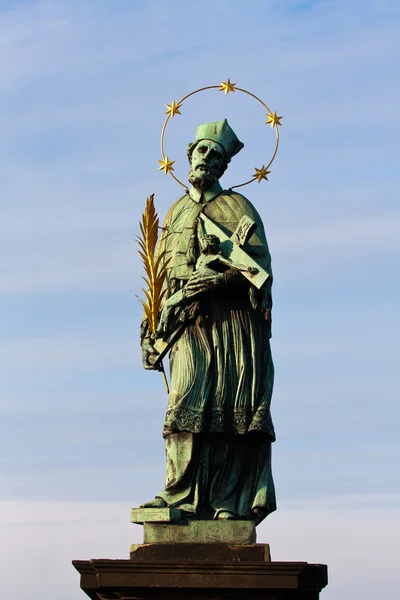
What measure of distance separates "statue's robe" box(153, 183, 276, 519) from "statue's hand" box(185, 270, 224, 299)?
0.09m

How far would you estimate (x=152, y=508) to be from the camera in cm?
1487

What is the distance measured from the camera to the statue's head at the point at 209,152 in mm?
16344

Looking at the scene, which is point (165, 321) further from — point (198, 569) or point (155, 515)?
point (198, 569)

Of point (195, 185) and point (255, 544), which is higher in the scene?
point (195, 185)

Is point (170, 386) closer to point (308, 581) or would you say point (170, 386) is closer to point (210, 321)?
point (210, 321)

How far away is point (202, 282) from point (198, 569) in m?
3.07

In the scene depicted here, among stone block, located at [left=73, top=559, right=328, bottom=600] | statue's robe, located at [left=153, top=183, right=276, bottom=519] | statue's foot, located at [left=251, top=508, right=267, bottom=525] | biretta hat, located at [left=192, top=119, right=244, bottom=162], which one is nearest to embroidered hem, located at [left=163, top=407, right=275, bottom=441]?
statue's robe, located at [left=153, top=183, right=276, bottom=519]

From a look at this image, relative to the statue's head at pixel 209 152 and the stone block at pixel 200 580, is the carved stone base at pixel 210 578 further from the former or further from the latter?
the statue's head at pixel 209 152

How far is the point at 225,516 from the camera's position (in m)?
14.9

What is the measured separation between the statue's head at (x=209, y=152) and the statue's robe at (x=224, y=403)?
0.74 meters

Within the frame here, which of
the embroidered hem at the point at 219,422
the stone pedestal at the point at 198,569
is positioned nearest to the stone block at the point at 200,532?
the stone pedestal at the point at 198,569

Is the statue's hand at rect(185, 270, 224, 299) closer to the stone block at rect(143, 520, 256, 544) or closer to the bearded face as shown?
the bearded face

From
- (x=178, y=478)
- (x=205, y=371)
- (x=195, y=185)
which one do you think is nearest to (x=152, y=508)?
(x=178, y=478)

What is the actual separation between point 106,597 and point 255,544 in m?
1.51
